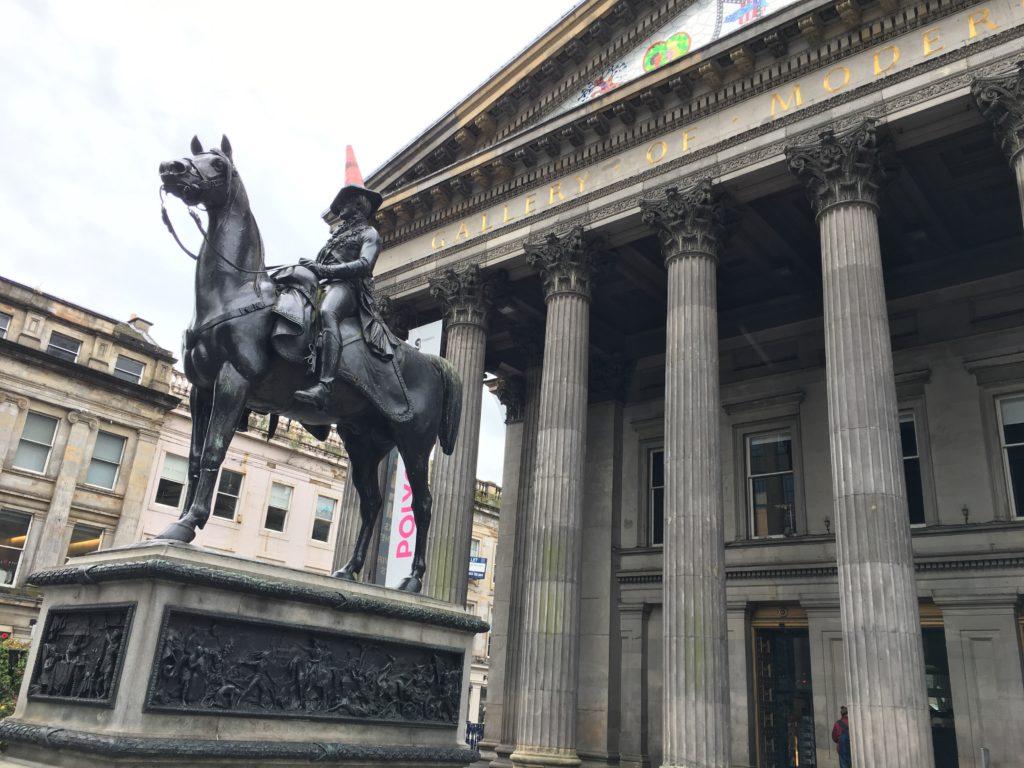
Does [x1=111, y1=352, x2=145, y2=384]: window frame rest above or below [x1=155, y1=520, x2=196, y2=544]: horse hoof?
above

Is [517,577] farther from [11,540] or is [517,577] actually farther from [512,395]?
[11,540]

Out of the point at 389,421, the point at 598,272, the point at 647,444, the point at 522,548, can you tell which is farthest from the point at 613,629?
the point at 389,421

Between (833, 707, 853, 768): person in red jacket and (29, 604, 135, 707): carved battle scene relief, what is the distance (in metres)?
16.0

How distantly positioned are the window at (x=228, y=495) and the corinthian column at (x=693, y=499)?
24.9 m

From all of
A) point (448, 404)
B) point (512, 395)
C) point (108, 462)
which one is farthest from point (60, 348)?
point (448, 404)

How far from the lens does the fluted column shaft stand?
21797 millimetres

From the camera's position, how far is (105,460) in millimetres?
32000

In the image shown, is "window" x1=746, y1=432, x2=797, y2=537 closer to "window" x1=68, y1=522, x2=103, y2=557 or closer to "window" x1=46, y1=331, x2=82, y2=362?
"window" x1=68, y1=522, x2=103, y2=557

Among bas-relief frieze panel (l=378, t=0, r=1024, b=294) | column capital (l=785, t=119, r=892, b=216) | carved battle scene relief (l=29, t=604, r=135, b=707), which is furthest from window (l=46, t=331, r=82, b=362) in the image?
carved battle scene relief (l=29, t=604, r=135, b=707)

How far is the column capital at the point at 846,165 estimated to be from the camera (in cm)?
1524

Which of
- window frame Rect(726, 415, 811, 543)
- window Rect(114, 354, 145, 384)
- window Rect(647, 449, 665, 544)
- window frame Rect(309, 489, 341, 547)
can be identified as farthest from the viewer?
window frame Rect(309, 489, 341, 547)

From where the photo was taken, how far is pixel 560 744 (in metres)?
15.8

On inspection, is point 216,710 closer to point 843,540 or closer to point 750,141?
point 843,540

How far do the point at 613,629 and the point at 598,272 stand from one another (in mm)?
10304
